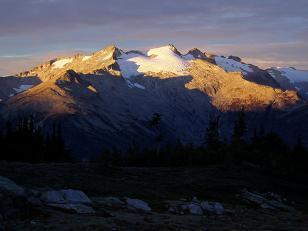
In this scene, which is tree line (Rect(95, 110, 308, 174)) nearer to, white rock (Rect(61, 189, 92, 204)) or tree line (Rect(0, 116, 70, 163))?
tree line (Rect(0, 116, 70, 163))

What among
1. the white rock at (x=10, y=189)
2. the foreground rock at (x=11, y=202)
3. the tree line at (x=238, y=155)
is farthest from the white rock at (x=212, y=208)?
the tree line at (x=238, y=155)

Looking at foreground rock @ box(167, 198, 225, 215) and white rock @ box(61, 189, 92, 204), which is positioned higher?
white rock @ box(61, 189, 92, 204)

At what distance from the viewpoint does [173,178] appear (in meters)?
78.9

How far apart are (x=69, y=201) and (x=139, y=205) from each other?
7.79 metres

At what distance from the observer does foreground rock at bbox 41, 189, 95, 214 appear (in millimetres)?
39719

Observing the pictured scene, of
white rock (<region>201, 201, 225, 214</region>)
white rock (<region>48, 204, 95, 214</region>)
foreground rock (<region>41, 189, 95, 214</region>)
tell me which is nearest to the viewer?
white rock (<region>48, 204, 95, 214</region>)

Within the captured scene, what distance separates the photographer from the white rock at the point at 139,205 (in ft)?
153

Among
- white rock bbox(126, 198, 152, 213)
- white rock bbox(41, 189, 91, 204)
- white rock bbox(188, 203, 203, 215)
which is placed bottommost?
white rock bbox(188, 203, 203, 215)

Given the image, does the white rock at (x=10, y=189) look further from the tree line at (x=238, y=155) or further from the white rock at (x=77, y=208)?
the tree line at (x=238, y=155)

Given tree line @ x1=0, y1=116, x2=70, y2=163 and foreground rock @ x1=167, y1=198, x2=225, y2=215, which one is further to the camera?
tree line @ x1=0, y1=116, x2=70, y2=163

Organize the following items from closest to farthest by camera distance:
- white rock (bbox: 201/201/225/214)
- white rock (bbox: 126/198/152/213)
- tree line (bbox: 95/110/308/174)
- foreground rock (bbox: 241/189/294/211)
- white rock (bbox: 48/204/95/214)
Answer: white rock (bbox: 48/204/95/214) → white rock (bbox: 126/198/152/213) → white rock (bbox: 201/201/225/214) → foreground rock (bbox: 241/189/294/211) → tree line (bbox: 95/110/308/174)

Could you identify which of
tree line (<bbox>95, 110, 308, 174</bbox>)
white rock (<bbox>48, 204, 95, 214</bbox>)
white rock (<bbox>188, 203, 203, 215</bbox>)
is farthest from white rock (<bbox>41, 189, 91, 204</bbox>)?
tree line (<bbox>95, 110, 308, 174</bbox>)

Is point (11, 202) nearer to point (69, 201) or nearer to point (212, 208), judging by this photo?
point (69, 201)

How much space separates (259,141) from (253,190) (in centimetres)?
7219
